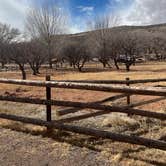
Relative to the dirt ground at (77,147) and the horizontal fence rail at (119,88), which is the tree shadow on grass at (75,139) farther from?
the horizontal fence rail at (119,88)

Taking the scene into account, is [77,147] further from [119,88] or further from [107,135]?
[119,88]

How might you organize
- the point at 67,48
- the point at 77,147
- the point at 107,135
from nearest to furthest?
the point at 107,135, the point at 77,147, the point at 67,48

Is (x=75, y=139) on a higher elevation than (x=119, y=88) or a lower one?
lower

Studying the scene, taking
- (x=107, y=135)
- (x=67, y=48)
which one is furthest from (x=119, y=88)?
(x=67, y=48)

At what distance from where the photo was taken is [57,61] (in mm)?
72562

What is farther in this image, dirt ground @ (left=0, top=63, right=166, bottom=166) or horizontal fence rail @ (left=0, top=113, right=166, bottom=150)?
dirt ground @ (left=0, top=63, right=166, bottom=166)

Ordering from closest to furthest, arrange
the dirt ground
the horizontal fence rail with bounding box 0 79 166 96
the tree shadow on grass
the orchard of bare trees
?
1. the horizontal fence rail with bounding box 0 79 166 96
2. the dirt ground
3. the tree shadow on grass
4. the orchard of bare trees

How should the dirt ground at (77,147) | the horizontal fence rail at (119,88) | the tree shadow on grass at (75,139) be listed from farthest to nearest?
the tree shadow on grass at (75,139)
the dirt ground at (77,147)
the horizontal fence rail at (119,88)

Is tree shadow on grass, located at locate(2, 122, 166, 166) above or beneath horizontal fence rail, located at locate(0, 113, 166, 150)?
beneath

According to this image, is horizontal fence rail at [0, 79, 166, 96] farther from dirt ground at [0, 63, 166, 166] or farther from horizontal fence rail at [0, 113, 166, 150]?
dirt ground at [0, 63, 166, 166]

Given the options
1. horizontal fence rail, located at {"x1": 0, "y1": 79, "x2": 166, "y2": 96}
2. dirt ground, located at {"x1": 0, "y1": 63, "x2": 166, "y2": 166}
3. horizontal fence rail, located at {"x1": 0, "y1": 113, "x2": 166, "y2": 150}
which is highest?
horizontal fence rail, located at {"x1": 0, "y1": 79, "x2": 166, "y2": 96}

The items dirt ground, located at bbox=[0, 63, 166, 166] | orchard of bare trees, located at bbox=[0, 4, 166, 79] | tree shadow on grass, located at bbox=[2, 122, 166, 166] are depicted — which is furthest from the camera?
orchard of bare trees, located at bbox=[0, 4, 166, 79]

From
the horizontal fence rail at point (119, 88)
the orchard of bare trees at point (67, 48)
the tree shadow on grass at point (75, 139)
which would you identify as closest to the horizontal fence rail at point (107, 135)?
the tree shadow on grass at point (75, 139)

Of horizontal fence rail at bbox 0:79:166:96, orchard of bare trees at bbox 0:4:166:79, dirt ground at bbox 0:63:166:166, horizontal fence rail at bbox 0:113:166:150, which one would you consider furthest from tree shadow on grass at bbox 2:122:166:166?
orchard of bare trees at bbox 0:4:166:79
